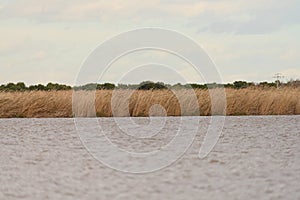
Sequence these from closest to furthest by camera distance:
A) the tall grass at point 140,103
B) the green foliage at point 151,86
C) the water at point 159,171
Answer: the water at point 159,171 → the tall grass at point 140,103 → the green foliage at point 151,86

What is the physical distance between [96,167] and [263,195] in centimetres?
200

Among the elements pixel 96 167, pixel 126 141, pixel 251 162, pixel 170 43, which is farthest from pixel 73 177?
pixel 170 43

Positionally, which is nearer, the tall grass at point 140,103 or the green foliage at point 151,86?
the tall grass at point 140,103

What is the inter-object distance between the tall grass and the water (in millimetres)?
3268

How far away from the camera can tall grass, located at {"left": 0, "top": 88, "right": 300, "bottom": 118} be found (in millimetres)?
12555

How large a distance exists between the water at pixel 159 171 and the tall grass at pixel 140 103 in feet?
10.7

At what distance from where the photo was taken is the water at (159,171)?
4.48 metres

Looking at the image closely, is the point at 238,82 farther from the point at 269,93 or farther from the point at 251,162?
the point at 251,162

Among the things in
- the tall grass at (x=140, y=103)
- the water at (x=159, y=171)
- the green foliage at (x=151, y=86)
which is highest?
the green foliage at (x=151, y=86)

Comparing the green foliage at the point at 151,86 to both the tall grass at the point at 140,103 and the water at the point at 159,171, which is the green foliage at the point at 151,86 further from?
the water at the point at 159,171

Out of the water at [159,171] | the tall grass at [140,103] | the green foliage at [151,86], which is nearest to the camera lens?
the water at [159,171]

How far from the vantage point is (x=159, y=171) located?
5629 millimetres

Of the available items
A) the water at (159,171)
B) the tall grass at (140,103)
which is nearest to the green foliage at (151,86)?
the tall grass at (140,103)

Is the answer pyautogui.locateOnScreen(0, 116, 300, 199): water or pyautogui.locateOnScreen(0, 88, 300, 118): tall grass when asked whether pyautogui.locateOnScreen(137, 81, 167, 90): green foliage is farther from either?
pyautogui.locateOnScreen(0, 116, 300, 199): water
